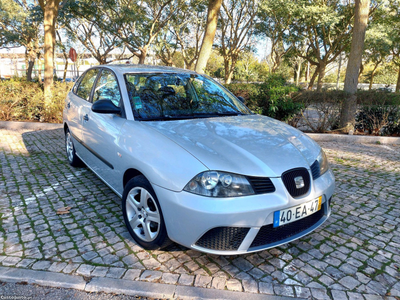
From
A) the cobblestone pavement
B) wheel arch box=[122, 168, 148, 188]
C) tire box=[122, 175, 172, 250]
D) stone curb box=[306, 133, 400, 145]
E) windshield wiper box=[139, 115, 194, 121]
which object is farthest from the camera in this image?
stone curb box=[306, 133, 400, 145]

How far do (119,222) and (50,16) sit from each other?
342 inches

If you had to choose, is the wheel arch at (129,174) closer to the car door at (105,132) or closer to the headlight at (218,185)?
the car door at (105,132)

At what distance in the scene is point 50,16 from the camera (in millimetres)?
9383

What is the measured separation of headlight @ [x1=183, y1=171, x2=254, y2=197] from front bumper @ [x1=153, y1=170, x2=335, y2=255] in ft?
0.15

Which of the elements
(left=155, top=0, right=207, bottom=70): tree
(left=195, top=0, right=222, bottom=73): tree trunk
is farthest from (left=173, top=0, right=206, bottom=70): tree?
(left=195, top=0, right=222, bottom=73): tree trunk

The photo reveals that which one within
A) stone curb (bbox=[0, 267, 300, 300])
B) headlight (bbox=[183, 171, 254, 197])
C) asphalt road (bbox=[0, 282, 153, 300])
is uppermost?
headlight (bbox=[183, 171, 254, 197])

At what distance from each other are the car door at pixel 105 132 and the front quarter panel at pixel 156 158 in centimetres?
20

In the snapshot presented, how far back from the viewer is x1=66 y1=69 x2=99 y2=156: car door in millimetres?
4191

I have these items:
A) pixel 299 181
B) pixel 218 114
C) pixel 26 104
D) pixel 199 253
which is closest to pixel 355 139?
pixel 218 114

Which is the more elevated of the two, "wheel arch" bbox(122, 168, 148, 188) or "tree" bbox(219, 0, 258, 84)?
"tree" bbox(219, 0, 258, 84)

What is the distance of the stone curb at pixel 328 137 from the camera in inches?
305

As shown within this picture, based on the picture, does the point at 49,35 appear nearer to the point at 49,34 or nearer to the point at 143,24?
the point at 49,34

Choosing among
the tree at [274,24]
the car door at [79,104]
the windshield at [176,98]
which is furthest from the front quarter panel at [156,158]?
the tree at [274,24]

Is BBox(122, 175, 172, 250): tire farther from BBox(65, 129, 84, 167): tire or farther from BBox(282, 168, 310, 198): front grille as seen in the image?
BBox(65, 129, 84, 167): tire
